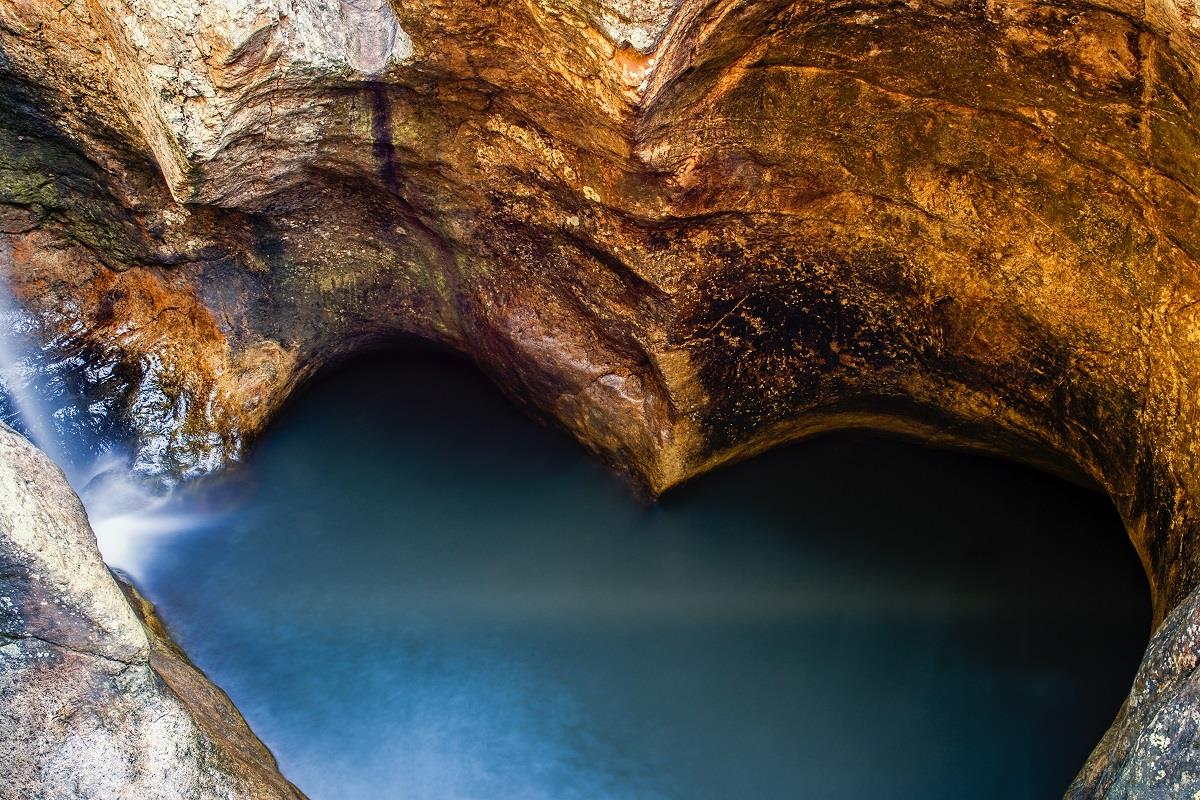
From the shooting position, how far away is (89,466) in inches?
176

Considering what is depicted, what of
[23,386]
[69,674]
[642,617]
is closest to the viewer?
[69,674]

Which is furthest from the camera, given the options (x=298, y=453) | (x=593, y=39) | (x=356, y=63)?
(x=298, y=453)

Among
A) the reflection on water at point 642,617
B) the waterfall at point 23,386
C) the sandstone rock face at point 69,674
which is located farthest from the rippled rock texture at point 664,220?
the sandstone rock face at point 69,674

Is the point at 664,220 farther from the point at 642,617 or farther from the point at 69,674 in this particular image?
the point at 69,674

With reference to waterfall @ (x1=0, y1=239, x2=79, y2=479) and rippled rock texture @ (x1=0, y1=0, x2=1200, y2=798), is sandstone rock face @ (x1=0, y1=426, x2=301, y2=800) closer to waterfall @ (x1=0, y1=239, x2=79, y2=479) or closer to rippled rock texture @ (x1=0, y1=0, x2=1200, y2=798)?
rippled rock texture @ (x1=0, y1=0, x2=1200, y2=798)

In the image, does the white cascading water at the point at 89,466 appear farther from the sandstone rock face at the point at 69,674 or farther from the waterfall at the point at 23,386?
the sandstone rock face at the point at 69,674

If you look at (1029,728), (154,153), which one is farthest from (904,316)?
(154,153)

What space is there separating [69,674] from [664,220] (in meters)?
2.39

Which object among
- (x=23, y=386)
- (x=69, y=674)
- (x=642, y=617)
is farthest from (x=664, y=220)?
(x=23, y=386)

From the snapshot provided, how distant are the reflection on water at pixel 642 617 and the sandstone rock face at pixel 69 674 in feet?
3.83

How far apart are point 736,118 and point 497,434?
2.06 metres

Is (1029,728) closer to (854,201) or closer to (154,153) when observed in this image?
(854,201)

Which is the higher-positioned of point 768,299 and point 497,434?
point 768,299

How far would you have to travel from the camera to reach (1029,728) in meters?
3.86
